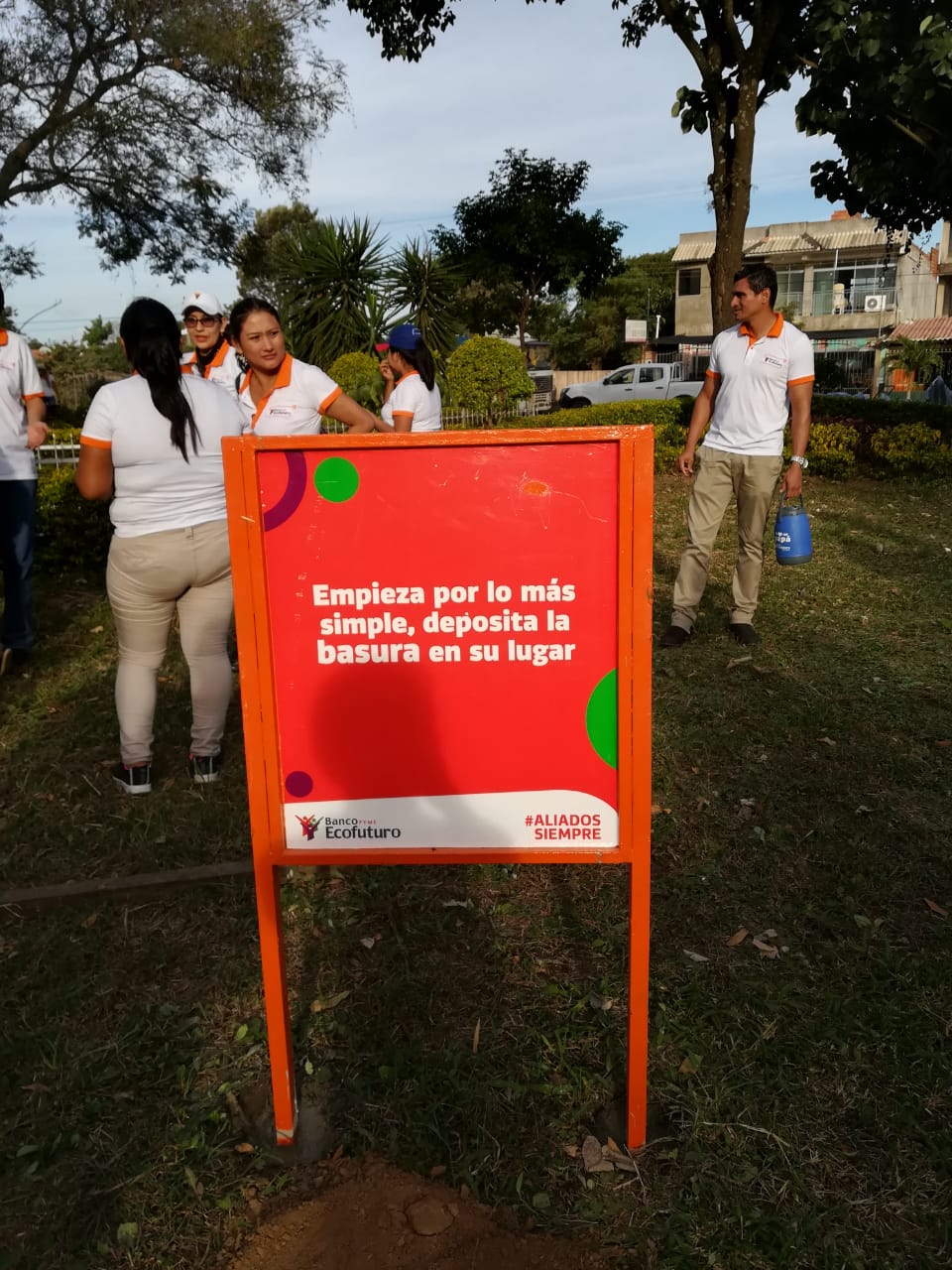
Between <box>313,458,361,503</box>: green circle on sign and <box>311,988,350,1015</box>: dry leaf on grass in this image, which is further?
<box>311,988,350,1015</box>: dry leaf on grass

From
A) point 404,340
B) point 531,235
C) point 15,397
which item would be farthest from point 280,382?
point 531,235

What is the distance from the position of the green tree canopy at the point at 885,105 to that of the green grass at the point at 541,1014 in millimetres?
7910

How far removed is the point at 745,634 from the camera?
585 centimetres

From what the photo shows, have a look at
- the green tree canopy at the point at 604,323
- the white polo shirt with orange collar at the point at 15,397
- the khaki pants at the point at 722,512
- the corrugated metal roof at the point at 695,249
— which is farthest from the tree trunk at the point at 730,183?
the corrugated metal roof at the point at 695,249

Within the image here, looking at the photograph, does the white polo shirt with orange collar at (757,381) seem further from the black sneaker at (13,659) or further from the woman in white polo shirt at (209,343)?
the black sneaker at (13,659)

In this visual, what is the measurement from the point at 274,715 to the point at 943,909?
229cm

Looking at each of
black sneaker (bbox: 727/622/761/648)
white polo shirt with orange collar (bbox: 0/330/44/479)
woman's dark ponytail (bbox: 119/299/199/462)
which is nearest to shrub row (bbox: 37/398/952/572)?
A: white polo shirt with orange collar (bbox: 0/330/44/479)

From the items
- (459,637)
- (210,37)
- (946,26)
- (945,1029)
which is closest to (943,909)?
(945,1029)

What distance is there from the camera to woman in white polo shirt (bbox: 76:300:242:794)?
354 centimetres

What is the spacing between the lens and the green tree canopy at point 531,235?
27688 mm

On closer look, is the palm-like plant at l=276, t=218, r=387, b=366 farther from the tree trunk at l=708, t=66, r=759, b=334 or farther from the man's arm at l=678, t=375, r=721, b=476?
the man's arm at l=678, t=375, r=721, b=476

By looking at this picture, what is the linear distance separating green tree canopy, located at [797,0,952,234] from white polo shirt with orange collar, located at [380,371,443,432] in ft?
22.4

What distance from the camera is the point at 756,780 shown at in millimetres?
4168

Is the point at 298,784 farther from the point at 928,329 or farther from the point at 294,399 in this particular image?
the point at 928,329
